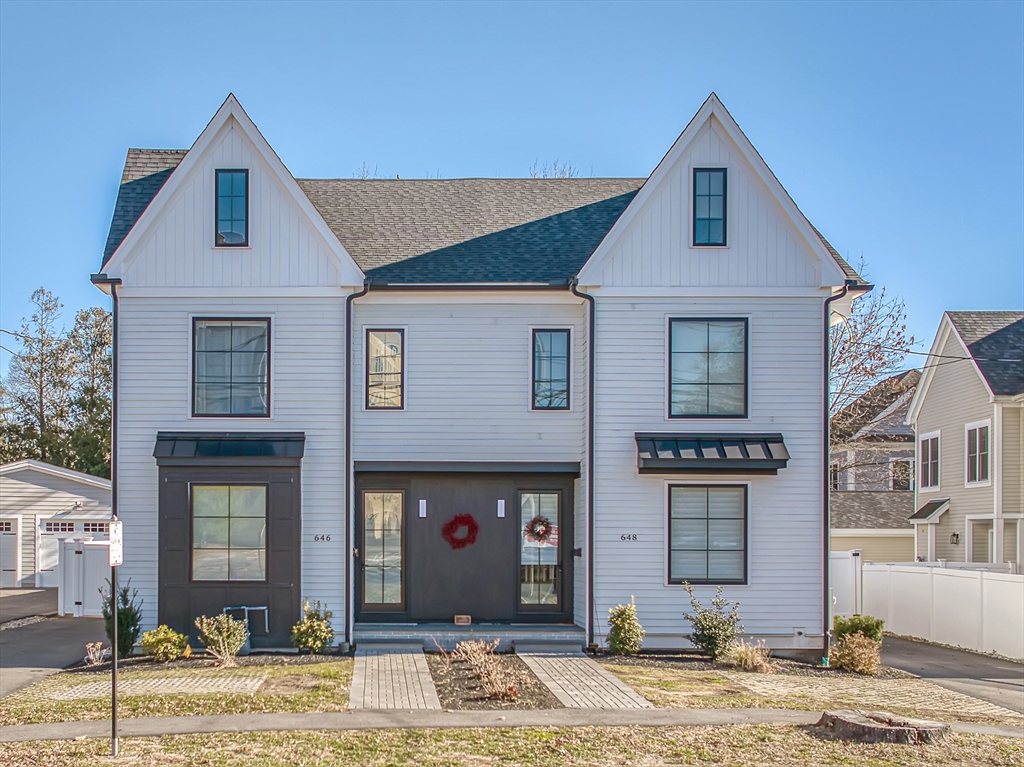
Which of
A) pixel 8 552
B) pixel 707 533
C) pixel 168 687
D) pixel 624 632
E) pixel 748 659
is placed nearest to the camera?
pixel 168 687

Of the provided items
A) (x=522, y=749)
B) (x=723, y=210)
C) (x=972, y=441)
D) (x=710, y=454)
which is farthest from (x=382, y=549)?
(x=972, y=441)

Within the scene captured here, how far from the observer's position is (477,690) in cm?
1334

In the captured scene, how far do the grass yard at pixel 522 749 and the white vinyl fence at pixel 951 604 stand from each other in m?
8.49

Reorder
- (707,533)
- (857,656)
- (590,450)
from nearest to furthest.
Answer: (857,656) → (590,450) → (707,533)

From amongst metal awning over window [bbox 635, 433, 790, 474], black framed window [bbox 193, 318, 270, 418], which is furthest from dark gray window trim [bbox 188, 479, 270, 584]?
metal awning over window [bbox 635, 433, 790, 474]

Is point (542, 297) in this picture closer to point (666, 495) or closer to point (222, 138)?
point (666, 495)

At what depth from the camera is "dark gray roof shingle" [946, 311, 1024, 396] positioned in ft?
87.7

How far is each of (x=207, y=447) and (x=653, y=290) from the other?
7669 mm

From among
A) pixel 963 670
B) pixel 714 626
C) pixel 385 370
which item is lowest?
pixel 963 670

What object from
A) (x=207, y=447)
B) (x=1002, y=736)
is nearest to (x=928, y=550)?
(x=1002, y=736)

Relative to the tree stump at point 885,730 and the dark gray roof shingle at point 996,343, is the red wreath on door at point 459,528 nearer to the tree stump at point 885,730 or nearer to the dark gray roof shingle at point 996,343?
the tree stump at point 885,730

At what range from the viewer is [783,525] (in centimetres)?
1733

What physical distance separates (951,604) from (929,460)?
39.1 ft

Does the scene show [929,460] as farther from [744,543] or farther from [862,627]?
[744,543]
